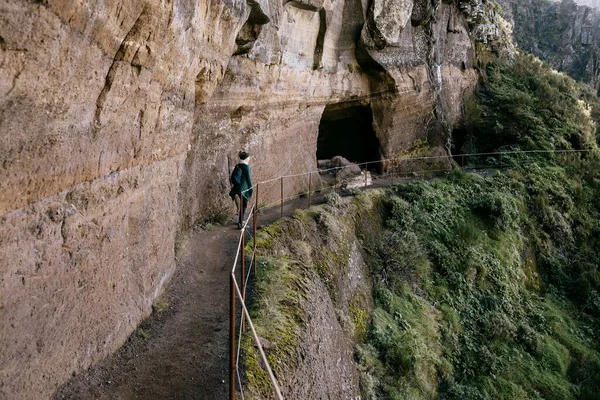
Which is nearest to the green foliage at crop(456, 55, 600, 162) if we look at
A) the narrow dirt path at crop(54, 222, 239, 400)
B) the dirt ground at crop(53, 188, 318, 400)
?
the dirt ground at crop(53, 188, 318, 400)

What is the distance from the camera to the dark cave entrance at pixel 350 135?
17078 mm

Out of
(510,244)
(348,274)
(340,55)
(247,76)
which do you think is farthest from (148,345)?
(510,244)

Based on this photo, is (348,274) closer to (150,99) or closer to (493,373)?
(493,373)

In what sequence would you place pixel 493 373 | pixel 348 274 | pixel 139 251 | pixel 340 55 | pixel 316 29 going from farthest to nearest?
1. pixel 340 55
2. pixel 316 29
3. pixel 493 373
4. pixel 348 274
5. pixel 139 251

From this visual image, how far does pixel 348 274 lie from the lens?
9.61 meters

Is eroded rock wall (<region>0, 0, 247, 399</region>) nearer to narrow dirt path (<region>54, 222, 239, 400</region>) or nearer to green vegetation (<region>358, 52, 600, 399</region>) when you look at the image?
narrow dirt path (<region>54, 222, 239, 400</region>)

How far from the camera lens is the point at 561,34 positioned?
49.4 metres

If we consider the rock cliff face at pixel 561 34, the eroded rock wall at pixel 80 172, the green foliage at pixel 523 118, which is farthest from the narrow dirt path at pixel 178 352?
the rock cliff face at pixel 561 34

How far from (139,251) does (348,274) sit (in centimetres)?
517

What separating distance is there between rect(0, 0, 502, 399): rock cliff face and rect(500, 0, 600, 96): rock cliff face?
46493mm

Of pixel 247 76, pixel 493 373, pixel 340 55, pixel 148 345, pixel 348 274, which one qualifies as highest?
pixel 340 55

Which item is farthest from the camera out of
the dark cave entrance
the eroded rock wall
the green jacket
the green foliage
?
the green foliage

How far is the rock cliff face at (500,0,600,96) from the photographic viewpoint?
4672 centimetres

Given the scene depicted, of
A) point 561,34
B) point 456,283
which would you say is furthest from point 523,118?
point 561,34
